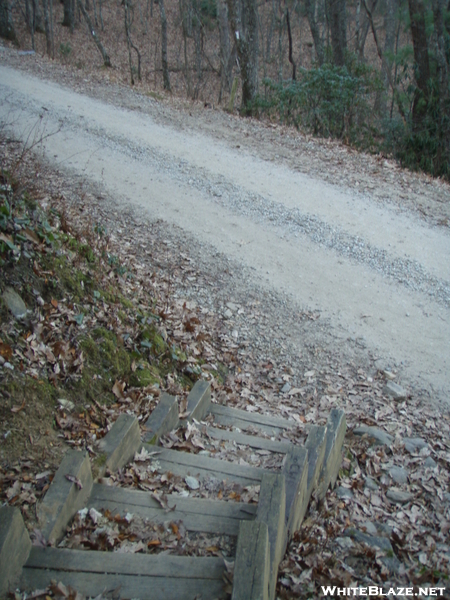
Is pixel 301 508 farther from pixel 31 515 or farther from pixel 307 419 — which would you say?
pixel 307 419

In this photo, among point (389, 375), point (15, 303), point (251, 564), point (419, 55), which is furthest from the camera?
point (419, 55)

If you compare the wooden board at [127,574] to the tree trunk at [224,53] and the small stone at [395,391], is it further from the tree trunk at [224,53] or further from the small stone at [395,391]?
the tree trunk at [224,53]

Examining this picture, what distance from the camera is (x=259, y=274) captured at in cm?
773

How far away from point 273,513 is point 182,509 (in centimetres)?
68

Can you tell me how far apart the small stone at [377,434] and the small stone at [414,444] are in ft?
0.54

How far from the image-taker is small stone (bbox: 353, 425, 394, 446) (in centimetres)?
510


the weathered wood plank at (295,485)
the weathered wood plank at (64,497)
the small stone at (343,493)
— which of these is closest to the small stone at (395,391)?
the small stone at (343,493)

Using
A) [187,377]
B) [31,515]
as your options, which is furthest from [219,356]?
[31,515]

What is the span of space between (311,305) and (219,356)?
1.82m

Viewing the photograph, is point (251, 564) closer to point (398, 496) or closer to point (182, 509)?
point (182, 509)

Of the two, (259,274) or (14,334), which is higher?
(14,334)

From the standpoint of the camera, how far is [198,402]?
445 cm

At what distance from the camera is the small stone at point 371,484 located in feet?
14.6

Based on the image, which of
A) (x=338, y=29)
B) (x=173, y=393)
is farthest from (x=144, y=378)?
(x=338, y=29)
